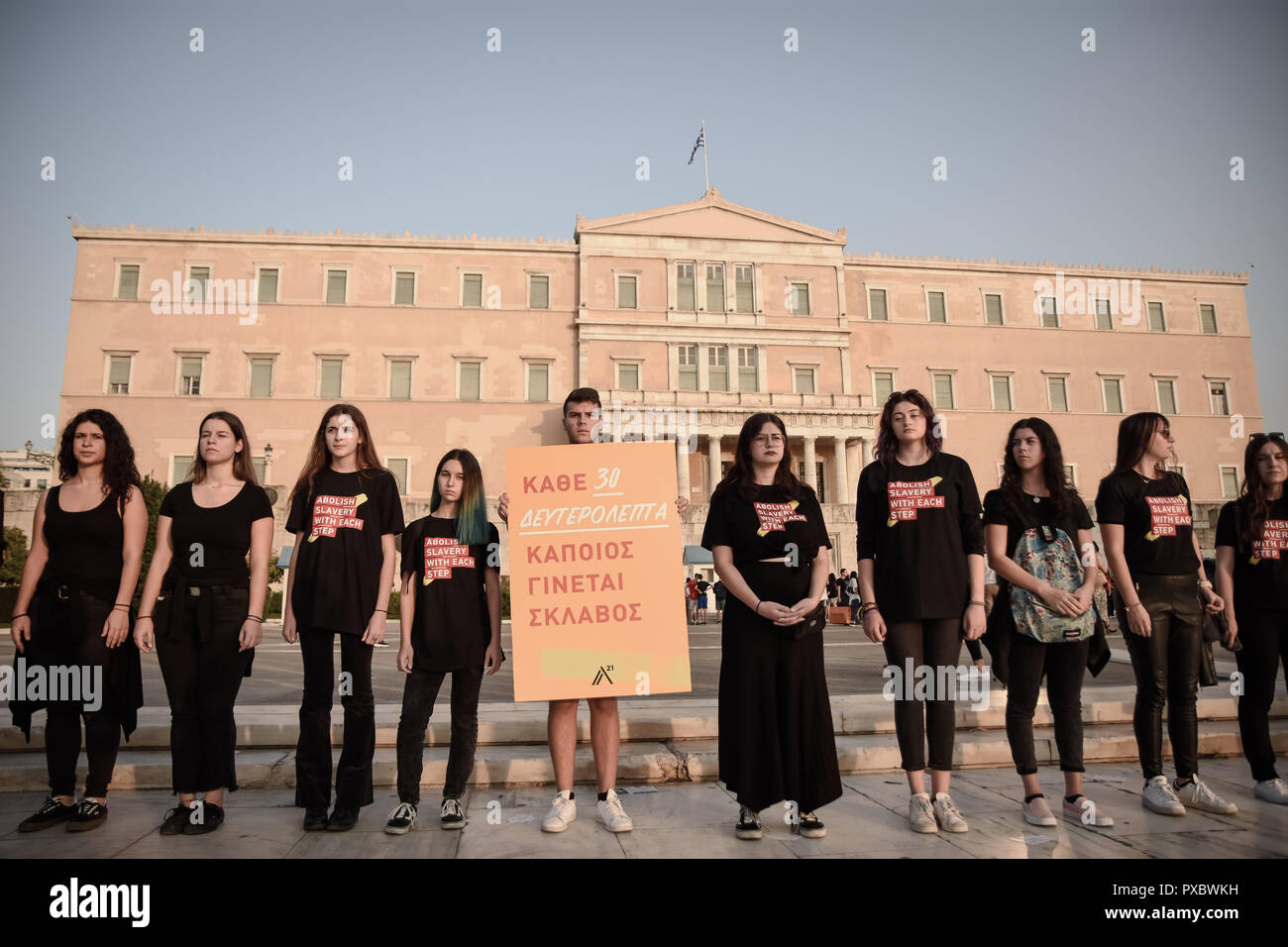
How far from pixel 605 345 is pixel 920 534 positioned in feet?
117

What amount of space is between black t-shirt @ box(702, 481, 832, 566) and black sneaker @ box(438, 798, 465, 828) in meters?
1.81

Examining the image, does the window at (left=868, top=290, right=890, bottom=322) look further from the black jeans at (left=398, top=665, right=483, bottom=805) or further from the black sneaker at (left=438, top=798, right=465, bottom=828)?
the black sneaker at (left=438, top=798, right=465, bottom=828)

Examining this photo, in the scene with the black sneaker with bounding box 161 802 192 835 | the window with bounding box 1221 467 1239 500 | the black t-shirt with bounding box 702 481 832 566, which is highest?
the window with bounding box 1221 467 1239 500

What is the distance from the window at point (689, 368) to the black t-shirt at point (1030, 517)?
114 ft

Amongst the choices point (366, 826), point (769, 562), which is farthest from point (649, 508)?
point (366, 826)

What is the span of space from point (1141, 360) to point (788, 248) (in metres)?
20.6

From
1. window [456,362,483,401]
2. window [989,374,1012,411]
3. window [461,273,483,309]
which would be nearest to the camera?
window [456,362,483,401]

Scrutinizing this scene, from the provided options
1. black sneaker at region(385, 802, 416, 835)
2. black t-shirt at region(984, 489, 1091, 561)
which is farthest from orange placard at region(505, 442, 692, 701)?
black t-shirt at region(984, 489, 1091, 561)

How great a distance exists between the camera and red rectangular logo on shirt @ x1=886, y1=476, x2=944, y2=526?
4.25 metres

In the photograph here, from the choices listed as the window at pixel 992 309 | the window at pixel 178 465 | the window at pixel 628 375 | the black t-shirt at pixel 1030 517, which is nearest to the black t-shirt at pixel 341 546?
the black t-shirt at pixel 1030 517

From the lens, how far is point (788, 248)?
4091 cm

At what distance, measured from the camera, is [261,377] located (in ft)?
124
